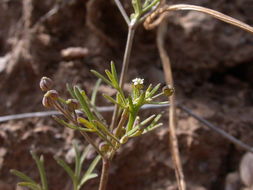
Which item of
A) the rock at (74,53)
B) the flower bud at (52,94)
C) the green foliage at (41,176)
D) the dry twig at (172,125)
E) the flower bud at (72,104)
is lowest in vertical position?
the dry twig at (172,125)

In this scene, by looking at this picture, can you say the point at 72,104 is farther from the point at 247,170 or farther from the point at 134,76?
the point at 247,170

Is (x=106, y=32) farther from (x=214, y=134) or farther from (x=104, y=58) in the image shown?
(x=214, y=134)

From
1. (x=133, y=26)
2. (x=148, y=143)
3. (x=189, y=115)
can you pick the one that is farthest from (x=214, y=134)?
(x=133, y=26)

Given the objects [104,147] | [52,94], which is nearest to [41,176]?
[104,147]

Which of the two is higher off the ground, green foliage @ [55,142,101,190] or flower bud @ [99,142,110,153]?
flower bud @ [99,142,110,153]

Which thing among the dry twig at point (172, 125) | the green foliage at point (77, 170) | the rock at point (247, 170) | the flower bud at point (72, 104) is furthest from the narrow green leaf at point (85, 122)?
the rock at point (247, 170)

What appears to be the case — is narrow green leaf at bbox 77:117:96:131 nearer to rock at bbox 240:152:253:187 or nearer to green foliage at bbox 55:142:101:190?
green foliage at bbox 55:142:101:190

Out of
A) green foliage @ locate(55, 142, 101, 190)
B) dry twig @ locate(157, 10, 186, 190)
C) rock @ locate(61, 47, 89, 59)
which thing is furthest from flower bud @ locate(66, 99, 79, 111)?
rock @ locate(61, 47, 89, 59)

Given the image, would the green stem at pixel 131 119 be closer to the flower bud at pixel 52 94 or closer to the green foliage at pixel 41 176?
the flower bud at pixel 52 94
